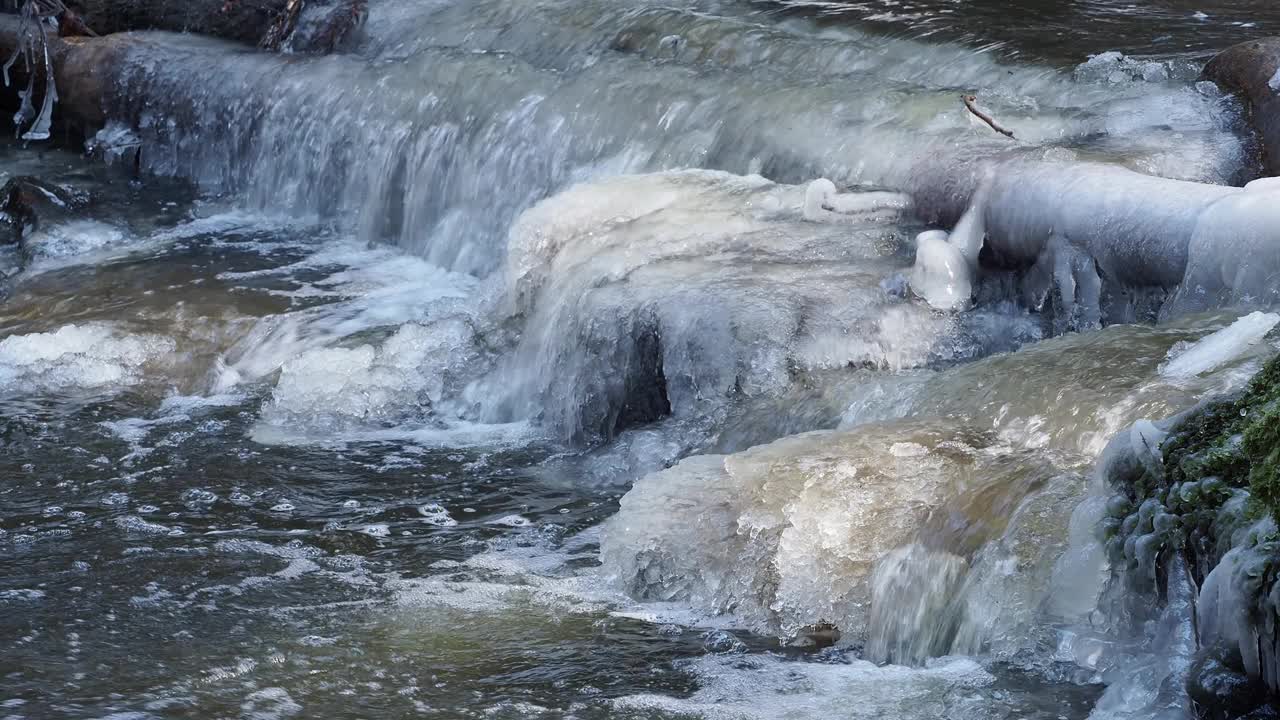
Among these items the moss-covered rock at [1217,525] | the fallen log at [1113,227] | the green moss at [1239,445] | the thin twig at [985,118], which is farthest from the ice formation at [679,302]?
the green moss at [1239,445]

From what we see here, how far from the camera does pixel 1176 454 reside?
319 cm

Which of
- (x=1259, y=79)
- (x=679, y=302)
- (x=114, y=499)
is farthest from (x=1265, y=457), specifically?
(x=114, y=499)

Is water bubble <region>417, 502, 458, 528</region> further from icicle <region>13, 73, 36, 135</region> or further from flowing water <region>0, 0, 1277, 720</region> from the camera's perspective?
icicle <region>13, 73, 36, 135</region>

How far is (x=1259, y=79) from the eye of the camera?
614cm

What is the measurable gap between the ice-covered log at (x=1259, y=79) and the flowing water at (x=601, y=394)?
9 centimetres

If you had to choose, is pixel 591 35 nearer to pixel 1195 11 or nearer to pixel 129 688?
pixel 1195 11

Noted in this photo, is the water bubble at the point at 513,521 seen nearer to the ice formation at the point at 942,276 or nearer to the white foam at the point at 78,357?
the ice formation at the point at 942,276

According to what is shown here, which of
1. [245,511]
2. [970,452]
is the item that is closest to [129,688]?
[245,511]

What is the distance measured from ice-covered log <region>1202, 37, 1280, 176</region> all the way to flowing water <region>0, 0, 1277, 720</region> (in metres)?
0.09

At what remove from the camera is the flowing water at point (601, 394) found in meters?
3.82

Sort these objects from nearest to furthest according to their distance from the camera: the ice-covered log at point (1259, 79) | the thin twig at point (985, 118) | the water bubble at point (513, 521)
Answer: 1. the water bubble at point (513, 521)
2. the ice-covered log at point (1259, 79)
3. the thin twig at point (985, 118)

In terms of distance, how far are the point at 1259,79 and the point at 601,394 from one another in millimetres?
2818

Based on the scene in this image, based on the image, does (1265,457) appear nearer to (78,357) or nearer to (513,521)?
(513,521)

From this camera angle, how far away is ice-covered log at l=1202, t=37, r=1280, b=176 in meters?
5.90
